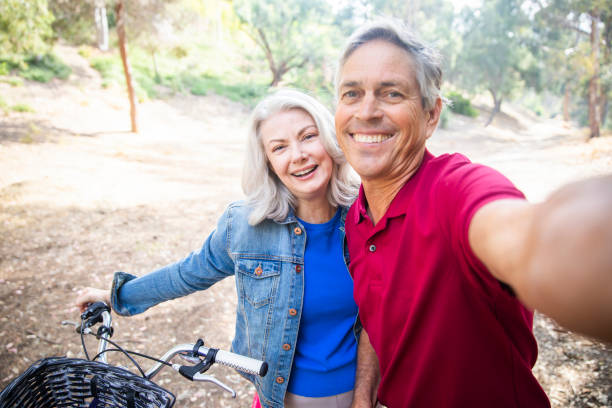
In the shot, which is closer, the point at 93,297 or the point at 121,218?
the point at 93,297

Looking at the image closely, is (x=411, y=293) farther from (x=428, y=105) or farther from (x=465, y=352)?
(x=428, y=105)

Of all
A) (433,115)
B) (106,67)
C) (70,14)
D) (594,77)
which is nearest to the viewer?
(433,115)

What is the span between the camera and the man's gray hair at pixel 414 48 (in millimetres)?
1277

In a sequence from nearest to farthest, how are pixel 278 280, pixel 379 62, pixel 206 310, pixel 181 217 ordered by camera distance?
pixel 379 62, pixel 278 280, pixel 206 310, pixel 181 217

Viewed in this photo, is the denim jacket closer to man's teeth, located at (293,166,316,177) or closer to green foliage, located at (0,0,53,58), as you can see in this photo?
man's teeth, located at (293,166,316,177)

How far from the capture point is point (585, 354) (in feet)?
9.44

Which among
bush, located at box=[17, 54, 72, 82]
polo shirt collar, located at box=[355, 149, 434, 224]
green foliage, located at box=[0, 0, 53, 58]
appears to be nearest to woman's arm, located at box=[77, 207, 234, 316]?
polo shirt collar, located at box=[355, 149, 434, 224]

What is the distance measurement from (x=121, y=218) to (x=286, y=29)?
19867 mm

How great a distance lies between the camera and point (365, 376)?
1641 millimetres

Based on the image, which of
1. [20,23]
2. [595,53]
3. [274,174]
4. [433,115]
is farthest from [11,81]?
[595,53]

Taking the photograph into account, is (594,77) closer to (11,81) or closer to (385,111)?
(385,111)

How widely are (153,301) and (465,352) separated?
4.53 feet

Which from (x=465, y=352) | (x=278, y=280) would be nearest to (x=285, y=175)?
(x=278, y=280)

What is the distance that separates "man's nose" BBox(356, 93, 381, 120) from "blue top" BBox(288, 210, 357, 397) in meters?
0.67
